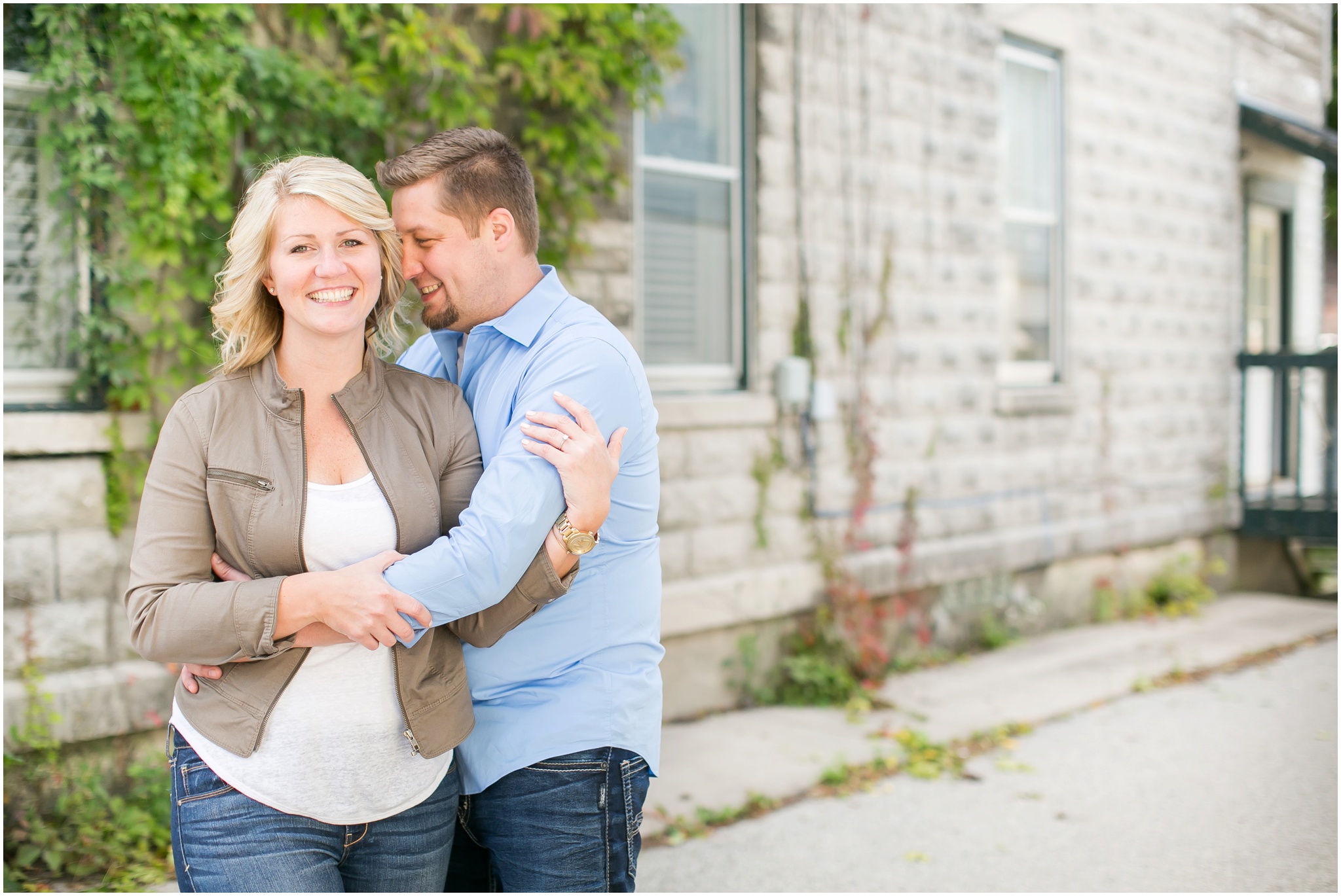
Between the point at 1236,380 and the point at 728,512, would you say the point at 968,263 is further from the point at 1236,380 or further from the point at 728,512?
the point at 1236,380

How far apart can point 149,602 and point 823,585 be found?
4.66 m

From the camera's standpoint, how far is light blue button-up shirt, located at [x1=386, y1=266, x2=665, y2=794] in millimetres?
2041

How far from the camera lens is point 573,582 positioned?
213 centimetres

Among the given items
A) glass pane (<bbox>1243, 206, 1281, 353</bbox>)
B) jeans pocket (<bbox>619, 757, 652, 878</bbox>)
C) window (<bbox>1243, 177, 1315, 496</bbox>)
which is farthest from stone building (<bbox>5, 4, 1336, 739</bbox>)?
jeans pocket (<bbox>619, 757, 652, 878</bbox>)

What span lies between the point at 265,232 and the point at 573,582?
0.90 m

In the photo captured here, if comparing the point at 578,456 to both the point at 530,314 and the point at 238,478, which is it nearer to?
the point at 530,314

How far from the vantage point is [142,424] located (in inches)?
149

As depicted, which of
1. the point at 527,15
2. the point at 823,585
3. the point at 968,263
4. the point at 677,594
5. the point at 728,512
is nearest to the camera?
the point at 527,15

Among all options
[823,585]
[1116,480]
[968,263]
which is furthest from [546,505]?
[1116,480]

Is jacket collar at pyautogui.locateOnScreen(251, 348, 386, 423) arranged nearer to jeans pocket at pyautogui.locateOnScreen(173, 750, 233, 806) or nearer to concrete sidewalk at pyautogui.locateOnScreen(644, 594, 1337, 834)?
jeans pocket at pyautogui.locateOnScreen(173, 750, 233, 806)

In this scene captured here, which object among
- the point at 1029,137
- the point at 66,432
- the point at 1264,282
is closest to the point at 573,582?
the point at 66,432

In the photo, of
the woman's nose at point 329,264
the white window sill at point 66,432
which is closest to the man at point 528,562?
the woman's nose at point 329,264

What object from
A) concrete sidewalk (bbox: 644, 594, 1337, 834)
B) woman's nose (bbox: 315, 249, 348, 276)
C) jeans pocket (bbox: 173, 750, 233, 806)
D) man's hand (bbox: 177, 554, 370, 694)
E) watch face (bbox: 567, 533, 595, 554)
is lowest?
concrete sidewalk (bbox: 644, 594, 1337, 834)

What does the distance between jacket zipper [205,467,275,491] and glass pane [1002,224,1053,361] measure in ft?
21.7
